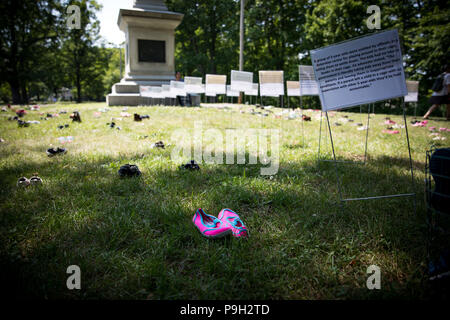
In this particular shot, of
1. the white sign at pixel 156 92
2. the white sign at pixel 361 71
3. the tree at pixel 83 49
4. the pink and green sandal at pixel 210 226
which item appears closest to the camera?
the pink and green sandal at pixel 210 226

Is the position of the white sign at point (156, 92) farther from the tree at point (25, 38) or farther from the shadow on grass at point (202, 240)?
the tree at point (25, 38)

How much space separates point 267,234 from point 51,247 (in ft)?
5.06

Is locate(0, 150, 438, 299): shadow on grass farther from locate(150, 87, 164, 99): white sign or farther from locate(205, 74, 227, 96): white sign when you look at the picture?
locate(150, 87, 164, 99): white sign

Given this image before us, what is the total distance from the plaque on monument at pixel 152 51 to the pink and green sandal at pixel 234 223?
41.7ft

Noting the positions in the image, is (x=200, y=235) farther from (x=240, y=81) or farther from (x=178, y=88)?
(x=178, y=88)

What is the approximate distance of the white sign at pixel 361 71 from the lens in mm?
2059

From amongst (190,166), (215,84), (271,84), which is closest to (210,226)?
(190,166)

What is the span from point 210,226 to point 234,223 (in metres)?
0.19

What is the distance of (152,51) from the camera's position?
12.6 meters

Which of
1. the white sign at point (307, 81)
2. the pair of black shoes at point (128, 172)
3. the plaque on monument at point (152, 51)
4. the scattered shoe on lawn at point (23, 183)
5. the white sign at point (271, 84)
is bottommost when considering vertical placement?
the scattered shoe on lawn at point (23, 183)

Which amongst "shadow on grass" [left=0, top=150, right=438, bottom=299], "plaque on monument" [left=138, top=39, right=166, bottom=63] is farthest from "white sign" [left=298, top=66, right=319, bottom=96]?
"plaque on monument" [left=138, top=39, right=166, bottom=63]

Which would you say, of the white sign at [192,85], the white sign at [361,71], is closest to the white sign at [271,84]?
the white sign at [192,85]

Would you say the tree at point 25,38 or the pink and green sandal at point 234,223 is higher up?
the tree at point 25,38
